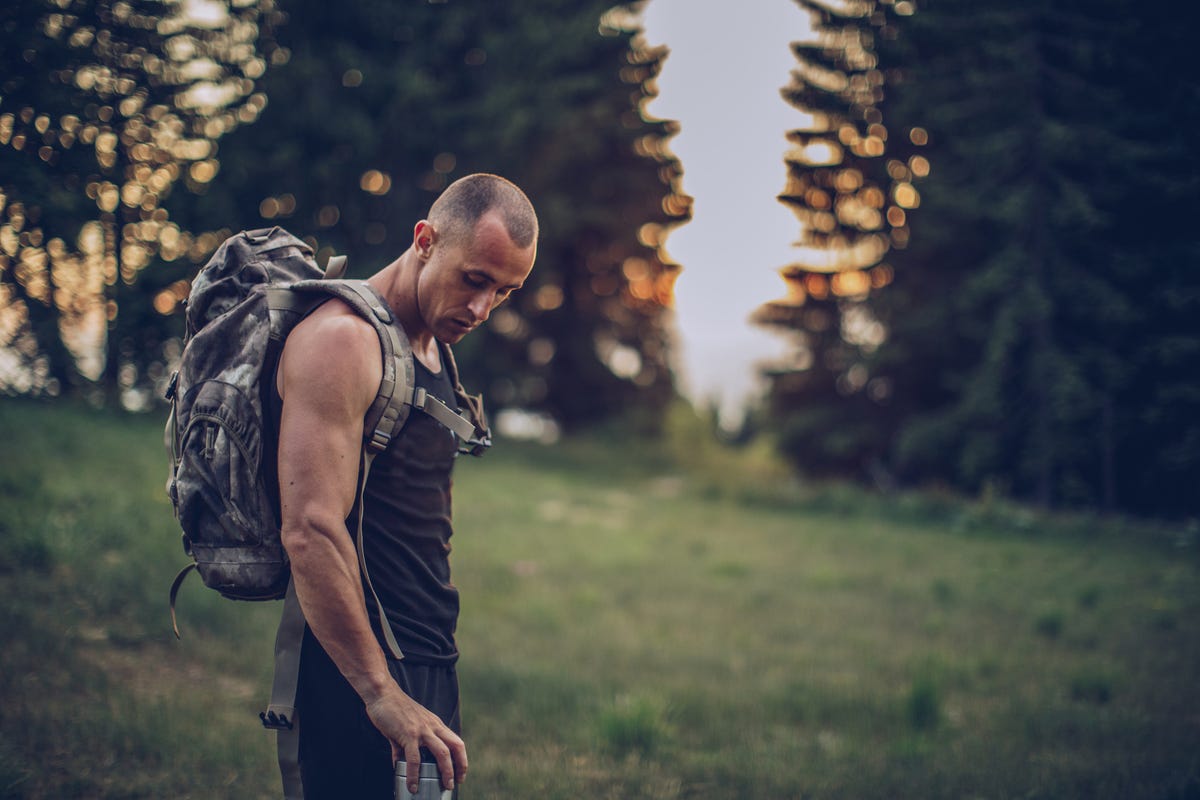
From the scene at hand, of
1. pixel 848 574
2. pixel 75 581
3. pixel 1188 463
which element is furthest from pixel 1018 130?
pixel 75 581

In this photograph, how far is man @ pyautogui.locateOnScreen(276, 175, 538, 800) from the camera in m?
2.20

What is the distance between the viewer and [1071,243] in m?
17.7

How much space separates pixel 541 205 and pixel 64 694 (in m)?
20.1

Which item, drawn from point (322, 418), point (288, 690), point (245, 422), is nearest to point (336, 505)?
point (322, 418)

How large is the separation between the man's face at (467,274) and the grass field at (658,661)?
3004mm

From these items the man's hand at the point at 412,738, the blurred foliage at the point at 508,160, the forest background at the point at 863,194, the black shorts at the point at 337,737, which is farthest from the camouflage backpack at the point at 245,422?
the blurred foliage at the point at 508,160

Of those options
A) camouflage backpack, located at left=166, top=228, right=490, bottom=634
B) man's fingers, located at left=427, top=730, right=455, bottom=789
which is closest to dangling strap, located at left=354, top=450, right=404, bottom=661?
camouflage backpack, located at left=166, top=228, right=490, bottom=634

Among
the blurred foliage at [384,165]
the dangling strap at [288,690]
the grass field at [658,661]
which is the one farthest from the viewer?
the blurred foliage at [384,165]

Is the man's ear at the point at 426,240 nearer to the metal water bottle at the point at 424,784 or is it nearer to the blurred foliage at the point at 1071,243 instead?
the metal water bottle at the point at 424,784

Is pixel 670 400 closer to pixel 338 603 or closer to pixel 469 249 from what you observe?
pixel 469 249

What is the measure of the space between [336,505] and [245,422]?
0.32 metres

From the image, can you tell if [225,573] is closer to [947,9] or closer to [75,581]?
[75,581]

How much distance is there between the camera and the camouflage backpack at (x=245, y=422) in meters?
2.28

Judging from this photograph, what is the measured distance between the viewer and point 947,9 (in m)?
18.1
